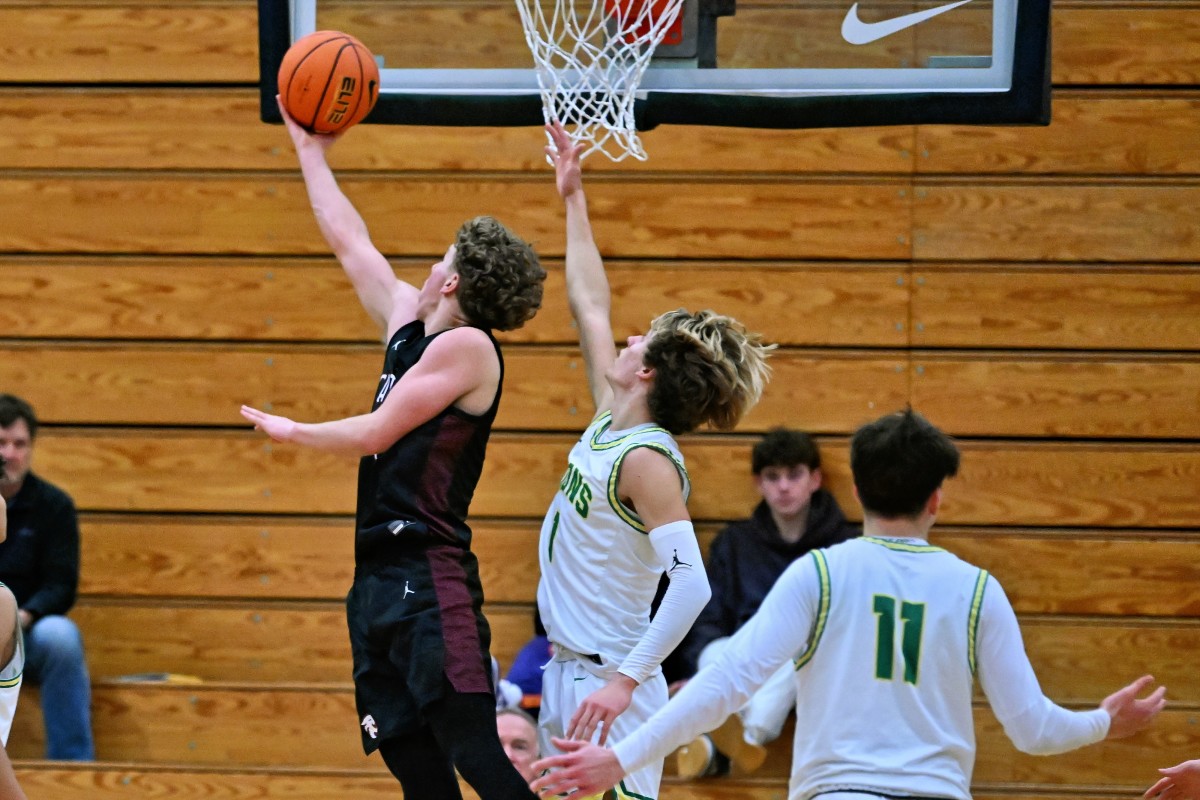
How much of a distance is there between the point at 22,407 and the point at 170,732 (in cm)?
149

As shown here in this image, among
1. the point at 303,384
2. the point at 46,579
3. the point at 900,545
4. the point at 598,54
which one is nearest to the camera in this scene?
the point at 900,545

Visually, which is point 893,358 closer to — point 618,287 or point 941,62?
point 618,287

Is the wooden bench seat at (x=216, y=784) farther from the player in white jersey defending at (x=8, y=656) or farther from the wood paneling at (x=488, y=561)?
the player in white jersey defending at (x=8, y=656)

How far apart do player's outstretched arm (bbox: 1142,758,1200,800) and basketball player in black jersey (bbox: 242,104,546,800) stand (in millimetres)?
1399

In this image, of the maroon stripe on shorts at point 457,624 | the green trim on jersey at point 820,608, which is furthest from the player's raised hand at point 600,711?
the green trim on jersey at point 820,608

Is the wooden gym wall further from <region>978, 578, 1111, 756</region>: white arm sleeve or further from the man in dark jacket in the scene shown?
<region>978, 578, 1111, 756</region>: white arm sleeve

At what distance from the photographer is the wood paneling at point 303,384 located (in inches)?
247

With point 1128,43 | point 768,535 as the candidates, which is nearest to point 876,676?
point 768,535

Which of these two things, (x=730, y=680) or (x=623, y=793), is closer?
(x=730, y=680)

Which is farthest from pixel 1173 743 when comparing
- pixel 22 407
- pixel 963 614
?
pixel 22 407

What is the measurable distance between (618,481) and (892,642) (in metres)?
0.99

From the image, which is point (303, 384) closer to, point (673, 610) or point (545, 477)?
point (545, 477)

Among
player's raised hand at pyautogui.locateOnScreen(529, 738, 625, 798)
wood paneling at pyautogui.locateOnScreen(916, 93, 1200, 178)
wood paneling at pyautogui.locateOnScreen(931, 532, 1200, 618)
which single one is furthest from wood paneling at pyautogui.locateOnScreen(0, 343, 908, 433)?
player's raised hand at pyautogui.locateOnScreen(529, 738, 625, 798)

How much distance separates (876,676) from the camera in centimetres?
279
